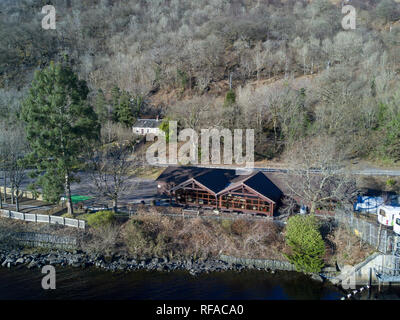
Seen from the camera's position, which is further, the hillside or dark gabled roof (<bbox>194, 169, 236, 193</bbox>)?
the hillside

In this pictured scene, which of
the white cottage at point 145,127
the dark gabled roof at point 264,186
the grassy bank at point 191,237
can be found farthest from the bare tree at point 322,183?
the white cottage at point 145,127

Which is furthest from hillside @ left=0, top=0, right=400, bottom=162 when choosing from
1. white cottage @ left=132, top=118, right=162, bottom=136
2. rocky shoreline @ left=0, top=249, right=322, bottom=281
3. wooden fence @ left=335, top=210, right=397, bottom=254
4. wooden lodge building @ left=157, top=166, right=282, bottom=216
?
rocky shoreline @ left=0, top=249, right=322, bottom=281

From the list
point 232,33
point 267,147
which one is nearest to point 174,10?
point 232,33

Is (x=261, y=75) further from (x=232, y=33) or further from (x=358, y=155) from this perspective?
(x=358, y=155)

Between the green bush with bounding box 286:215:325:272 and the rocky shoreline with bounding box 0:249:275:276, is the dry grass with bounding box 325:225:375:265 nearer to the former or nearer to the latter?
the green bush with bounding box 286:215:325:272

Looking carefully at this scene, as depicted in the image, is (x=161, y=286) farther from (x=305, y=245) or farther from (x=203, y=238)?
(x=305, y=245)
